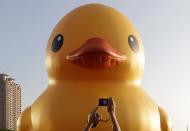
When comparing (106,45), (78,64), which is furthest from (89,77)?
(106,45)

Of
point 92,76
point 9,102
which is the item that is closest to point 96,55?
point 92,76

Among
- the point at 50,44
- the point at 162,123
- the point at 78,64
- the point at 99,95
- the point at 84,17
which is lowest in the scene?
the point at 162,123

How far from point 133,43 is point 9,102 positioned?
167 feet

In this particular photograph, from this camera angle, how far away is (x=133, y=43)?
6.13 m

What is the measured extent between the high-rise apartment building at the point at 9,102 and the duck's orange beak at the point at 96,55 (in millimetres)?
45791

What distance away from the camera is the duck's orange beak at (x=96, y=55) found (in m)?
5.41

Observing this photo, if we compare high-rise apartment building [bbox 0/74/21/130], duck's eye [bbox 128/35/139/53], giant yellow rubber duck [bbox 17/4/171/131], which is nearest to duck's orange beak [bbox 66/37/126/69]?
giant yellow rubber duck [bbox 17/4/171/131]

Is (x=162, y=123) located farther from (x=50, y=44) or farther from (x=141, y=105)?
(x=50, y=44)

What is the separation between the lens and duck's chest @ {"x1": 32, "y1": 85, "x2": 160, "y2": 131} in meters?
5.42

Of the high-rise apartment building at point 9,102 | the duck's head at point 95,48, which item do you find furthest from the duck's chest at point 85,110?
the high-rise apartment building at point 9,102

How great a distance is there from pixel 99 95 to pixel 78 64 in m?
0.56

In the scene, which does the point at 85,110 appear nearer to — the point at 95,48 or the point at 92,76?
the point at 92,76

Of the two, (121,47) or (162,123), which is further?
(162,123)

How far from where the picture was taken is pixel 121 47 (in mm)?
5887
